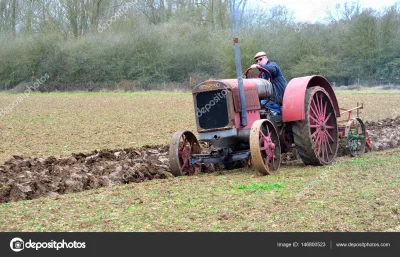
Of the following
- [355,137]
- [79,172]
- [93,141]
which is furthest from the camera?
[93,141]

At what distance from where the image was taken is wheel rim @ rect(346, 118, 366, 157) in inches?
450

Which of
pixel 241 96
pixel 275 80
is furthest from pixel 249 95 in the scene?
pixel 275 80

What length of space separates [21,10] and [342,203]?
51.8m

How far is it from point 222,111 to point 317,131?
191 centimetres

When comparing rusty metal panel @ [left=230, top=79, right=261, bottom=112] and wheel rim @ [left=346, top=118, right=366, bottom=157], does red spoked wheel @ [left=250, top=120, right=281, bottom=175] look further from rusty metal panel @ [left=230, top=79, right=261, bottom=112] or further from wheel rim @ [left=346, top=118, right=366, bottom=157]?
wheel rim @ [left=346, top=118, right=366, bottom=157]

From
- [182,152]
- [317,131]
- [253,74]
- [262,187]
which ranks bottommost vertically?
[262,187]

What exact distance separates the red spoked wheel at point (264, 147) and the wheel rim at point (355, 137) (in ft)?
8.15

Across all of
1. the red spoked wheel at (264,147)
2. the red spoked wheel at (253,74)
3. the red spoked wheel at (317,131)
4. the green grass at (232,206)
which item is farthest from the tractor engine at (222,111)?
the red spoked wheel at (317,131)

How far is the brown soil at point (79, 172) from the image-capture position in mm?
8047

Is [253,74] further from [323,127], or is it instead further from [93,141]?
[93,141]

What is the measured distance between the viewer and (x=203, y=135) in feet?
30.7

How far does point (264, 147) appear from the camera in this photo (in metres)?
8.95

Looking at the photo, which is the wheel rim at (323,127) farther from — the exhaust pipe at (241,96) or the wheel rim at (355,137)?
the exhaust pipe at (241,96)

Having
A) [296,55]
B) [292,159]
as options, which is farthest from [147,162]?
[296,55]
